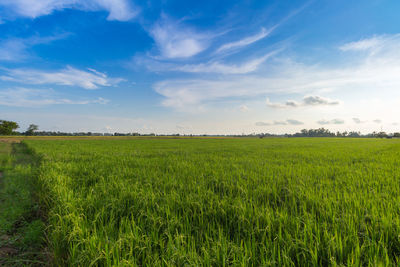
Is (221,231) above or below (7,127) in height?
below

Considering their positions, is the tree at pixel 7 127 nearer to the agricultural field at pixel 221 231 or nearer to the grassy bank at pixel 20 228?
the grassy bank at pixel 20 228

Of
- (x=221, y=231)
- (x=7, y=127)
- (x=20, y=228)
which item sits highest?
(x=7, y=127)

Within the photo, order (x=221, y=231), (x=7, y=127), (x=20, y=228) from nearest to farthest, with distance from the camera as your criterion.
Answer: (x=221, y=231) → (x=20, y=228) → (x=7, y=127)

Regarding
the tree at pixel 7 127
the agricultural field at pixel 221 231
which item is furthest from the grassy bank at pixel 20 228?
the tree at pixel 7 127

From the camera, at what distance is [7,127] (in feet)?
328

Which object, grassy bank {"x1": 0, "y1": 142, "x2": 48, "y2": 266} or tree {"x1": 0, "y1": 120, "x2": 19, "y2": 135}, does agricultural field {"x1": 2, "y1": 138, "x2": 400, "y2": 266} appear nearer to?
grassy bank {"x1": 0, "y1": 142, "x2": 48, "y2": 266}

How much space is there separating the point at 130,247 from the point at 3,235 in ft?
11.7

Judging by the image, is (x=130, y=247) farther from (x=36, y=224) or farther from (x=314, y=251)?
(x=36, y=224)

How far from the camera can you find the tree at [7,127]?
321 feet

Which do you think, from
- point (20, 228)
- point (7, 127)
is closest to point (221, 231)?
point (20, 228)

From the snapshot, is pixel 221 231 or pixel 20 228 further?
pixel 20 228

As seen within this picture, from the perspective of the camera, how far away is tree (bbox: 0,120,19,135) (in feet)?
321

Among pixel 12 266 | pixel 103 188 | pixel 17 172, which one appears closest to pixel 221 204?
pixel 103 188

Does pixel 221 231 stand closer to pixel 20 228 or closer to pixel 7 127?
pixel 20 228
